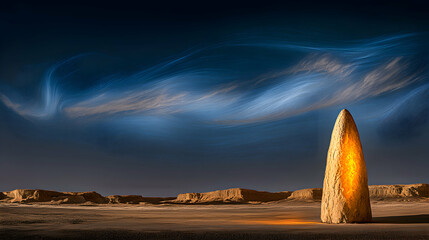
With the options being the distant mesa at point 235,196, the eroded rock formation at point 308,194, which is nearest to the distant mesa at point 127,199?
the distant mesa at point 235,196

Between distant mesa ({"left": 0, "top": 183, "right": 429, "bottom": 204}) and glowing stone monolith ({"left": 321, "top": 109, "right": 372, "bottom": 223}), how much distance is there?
322 ft

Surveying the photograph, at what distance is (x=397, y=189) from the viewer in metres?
122

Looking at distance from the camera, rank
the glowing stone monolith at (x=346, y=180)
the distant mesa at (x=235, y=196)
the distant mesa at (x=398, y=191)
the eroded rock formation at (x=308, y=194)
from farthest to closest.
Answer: the distant mesa at (x=235, y=196)
the eroded rock formation at (x=308, y=194)
the distant mesa at (x=398, y=191)
the glowing stone monolith at (x=346, y=180)

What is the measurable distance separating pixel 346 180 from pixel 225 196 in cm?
13881

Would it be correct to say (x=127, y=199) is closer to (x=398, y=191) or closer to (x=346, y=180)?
(x=398, y=191)

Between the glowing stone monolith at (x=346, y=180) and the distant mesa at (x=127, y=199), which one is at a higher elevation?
the glowing stone monolith at (x=346, y=180)

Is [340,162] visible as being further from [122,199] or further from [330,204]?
[122,199]

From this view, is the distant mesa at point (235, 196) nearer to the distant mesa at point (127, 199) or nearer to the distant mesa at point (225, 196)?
the distant mesa at point (225, 196)

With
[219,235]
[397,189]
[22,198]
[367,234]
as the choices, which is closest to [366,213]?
[367,234]

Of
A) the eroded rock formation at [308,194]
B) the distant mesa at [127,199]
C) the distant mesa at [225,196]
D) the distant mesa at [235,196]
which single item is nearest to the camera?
the distant mesa at [225,196]

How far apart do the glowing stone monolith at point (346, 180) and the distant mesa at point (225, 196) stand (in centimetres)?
9802

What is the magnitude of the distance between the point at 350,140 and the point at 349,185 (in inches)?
94.7

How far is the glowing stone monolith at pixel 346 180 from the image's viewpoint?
19453 mm

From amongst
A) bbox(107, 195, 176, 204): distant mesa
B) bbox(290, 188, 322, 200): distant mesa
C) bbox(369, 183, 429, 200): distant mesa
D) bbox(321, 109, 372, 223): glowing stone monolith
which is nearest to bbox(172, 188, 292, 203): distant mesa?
bbox(107, 195, 176, 204): distant mesa
